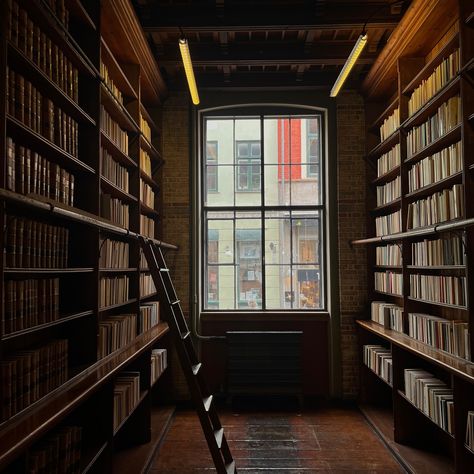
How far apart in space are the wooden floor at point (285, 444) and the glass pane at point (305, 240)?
1.98 m

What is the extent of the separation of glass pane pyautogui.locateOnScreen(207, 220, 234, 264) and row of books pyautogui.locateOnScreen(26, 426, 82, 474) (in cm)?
388

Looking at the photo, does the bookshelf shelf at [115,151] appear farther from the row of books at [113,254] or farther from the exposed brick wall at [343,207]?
the exposed brick wall at [343,207]

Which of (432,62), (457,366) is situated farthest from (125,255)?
(432,62)

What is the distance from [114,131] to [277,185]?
2.99 m

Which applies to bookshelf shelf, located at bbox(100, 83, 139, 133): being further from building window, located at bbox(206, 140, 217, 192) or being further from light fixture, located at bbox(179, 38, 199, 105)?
building window, located at bbox(206, 140, 217, 192)

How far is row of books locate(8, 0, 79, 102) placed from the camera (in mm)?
2438

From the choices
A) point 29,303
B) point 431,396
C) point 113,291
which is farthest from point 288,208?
point 29,303

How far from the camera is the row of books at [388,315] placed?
5.00 metres

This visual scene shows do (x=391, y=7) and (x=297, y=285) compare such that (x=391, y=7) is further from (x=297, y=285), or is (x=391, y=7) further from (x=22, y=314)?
(x=22, y=314)

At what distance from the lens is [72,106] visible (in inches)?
124

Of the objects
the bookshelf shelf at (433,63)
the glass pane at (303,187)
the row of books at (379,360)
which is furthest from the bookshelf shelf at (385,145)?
the row of books at (379,360)

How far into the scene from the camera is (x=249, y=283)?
6.65 m

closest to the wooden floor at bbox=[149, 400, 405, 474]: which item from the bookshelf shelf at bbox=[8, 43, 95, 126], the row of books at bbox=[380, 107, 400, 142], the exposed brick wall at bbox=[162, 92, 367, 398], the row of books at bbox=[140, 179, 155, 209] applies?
the exposed brick wall at bbox=[162, 92, 367, 398]

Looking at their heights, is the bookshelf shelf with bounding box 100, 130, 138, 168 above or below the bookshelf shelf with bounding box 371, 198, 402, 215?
above
